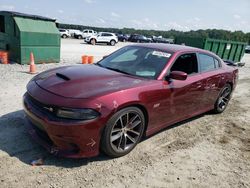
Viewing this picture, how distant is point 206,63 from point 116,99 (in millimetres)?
2691

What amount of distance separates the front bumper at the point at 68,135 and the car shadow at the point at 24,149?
0.24 metres

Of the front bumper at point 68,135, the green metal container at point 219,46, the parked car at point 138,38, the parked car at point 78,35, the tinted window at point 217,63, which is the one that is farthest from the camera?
the parked car at point 138,38

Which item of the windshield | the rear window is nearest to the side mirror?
the windshield

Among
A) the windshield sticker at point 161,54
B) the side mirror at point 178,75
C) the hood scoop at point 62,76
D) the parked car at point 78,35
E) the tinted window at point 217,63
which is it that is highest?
the windshield sticker at point 161,54

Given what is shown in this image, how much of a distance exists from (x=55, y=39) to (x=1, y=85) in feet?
16.4

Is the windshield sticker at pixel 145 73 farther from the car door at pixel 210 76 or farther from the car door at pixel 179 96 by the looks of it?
the car door at pixel 210 76

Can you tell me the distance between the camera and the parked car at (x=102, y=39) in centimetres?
2934

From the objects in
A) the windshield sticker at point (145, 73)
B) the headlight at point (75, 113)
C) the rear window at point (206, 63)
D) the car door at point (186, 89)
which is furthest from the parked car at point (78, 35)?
the headlight at point (75, 113)

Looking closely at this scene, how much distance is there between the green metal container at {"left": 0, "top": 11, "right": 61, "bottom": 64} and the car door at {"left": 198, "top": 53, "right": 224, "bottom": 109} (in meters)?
7.67

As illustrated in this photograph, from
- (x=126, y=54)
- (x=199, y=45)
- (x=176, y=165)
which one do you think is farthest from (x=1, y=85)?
(x=199, y=45)

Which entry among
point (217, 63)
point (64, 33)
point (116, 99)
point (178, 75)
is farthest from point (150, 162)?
point (64, 33)

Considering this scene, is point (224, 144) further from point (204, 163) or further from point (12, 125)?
point (12, 125)

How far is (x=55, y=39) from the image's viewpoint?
11273mm

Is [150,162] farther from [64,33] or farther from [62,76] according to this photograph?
[64,33]
